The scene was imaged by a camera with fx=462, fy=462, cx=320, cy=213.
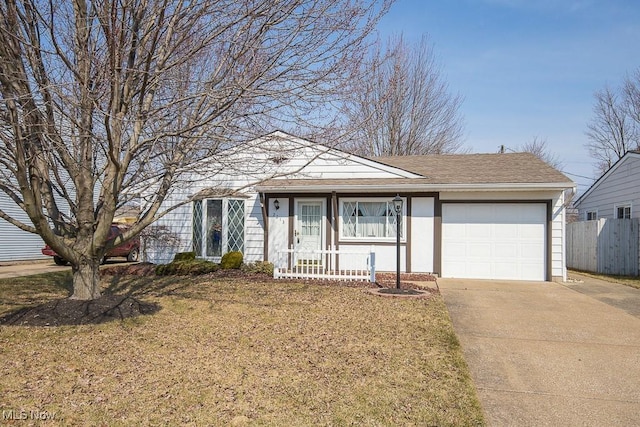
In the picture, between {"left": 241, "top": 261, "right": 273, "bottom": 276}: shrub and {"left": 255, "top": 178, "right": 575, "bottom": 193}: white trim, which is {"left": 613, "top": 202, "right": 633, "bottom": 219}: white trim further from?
{"left": 241, "top": 261, "right": 273, "bottom": 276}: shrub

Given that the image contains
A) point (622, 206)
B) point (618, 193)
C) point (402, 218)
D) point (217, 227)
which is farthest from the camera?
point (618, 193)

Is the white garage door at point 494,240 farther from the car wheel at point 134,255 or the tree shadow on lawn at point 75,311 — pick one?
the car wheel at point 134,255

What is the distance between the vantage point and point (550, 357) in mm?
5242

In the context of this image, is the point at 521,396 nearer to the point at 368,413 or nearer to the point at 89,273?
the point at 368,413

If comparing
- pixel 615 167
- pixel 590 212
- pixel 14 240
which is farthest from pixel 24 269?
pixel 590 212

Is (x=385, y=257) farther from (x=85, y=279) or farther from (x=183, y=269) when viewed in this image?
(x=85, y=279)

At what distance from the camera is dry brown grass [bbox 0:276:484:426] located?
3631mm

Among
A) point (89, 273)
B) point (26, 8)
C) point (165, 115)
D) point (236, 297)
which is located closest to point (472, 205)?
point (236, 297)

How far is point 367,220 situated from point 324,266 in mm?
2033

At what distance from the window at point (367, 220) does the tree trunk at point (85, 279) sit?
24.0ft

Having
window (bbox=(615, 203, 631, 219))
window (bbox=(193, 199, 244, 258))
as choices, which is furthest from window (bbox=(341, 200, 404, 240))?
window (bbox=(615, 203, 631, 219))

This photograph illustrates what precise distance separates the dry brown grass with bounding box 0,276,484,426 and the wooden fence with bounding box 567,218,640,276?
9.69 metres

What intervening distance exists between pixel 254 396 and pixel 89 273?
3774 millimetres

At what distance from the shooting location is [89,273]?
256 inches
